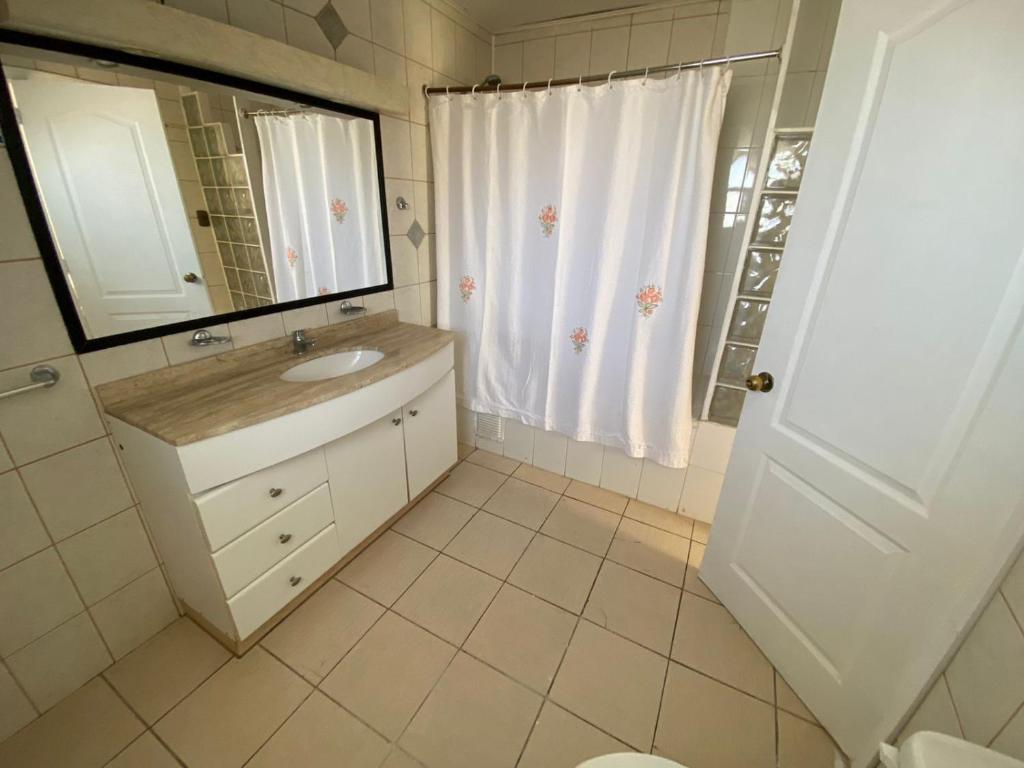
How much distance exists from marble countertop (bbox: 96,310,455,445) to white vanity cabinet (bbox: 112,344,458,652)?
3cm

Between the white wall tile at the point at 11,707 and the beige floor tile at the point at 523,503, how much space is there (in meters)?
1.53

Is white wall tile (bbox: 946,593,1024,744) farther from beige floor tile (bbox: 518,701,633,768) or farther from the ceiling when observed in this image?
the ceiling

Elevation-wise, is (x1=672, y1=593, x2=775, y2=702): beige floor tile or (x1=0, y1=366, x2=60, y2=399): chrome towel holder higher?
(x1=0, y1=366, x2=60, y2=399): chrome towel holder

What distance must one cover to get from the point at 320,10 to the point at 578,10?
1.11 meters

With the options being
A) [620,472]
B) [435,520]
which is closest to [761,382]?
[620,472]

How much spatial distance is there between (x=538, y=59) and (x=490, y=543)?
2.38m

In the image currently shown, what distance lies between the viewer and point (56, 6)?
0.87m

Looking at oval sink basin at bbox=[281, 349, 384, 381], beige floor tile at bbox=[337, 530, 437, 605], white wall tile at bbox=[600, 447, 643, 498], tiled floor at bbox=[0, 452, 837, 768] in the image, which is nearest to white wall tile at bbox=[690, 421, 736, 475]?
white wall tile at bbox=[600, 447, 643, 498]

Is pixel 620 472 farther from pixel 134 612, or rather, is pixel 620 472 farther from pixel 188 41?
pixel 188 41

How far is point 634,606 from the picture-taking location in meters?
1.54

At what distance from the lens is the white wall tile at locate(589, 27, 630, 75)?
1.85 metres

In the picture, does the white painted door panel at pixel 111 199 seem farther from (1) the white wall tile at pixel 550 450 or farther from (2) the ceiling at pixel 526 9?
(1) the white wall tile at pixel 550 450

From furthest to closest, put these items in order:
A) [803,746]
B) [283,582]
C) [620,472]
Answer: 1. [620,472]
2. [283,582]
3. [803,746]

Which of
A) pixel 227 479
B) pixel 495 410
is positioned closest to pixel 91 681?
pixel 227 479
